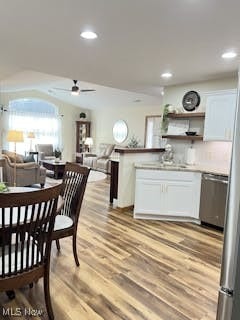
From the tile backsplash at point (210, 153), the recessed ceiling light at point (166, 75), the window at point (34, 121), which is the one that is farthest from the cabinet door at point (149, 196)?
the window at point (34, 121)

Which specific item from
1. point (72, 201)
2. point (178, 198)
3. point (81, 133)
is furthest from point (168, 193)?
point (81, 133)

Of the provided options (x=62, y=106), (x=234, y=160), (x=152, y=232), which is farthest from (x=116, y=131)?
(x=234, y=160)

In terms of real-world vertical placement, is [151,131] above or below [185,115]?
below

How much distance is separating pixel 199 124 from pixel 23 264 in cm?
379

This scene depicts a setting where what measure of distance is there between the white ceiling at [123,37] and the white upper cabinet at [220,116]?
36 centimetres

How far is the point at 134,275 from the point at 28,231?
1322 mm

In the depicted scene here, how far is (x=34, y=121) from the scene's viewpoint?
10133 mm

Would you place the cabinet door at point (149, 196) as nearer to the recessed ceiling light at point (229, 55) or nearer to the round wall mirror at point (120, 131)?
the recessed ceiling light at point (229, 55)

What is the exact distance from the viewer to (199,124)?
14.9 ft

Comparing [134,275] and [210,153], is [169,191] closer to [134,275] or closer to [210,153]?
[210,153]

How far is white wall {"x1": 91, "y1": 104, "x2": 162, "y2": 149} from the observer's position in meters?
8.98

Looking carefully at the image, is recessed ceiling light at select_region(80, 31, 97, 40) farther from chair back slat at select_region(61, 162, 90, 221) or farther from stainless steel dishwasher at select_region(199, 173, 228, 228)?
stainless steel dishwasher at select_region(199, 173, 228, 228)

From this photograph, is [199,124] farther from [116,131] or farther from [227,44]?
[116,131]

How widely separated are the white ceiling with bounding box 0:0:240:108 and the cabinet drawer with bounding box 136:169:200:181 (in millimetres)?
1581
